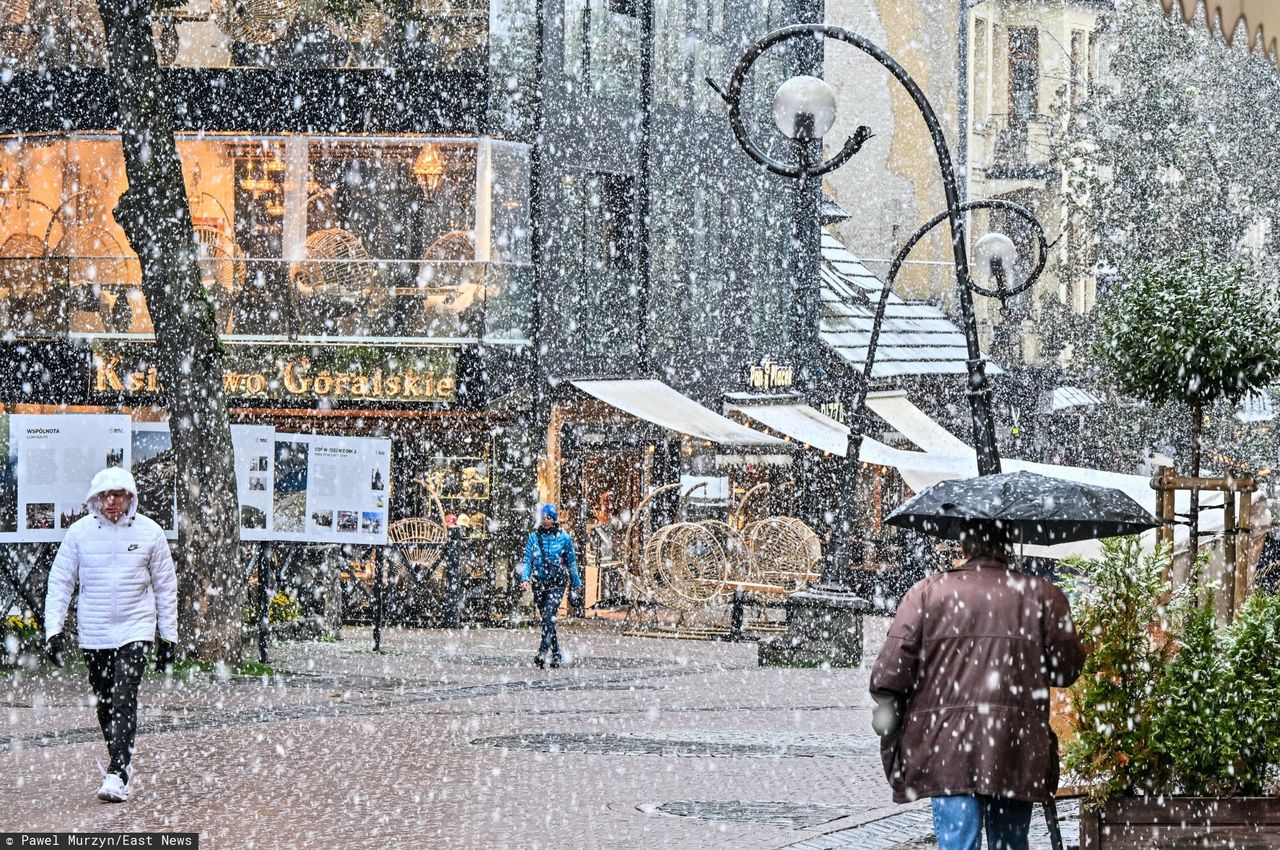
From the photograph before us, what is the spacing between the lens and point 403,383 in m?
27.5

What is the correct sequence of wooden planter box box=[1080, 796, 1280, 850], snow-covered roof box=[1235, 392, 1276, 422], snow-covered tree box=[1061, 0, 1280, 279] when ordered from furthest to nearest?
snow-covered roof box=[1235, 392, 1276, 422] → snow-covered tree box=[1061, 0, 1280, 279] → wooden planter box box=[1080, 796, 1280, 850]

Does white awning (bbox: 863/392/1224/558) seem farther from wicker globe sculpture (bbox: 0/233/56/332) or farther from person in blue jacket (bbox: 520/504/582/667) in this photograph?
wicker globe sculpture (bbox: 0/233/56/332)

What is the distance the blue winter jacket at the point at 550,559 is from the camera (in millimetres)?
20312

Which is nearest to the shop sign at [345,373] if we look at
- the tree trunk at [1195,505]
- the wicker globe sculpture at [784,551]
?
the wicker globe sculpture at [784,551]

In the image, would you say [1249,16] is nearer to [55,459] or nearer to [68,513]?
[55,459]

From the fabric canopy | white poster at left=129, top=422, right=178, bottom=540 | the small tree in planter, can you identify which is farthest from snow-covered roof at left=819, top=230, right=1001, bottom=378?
the fabric canopy

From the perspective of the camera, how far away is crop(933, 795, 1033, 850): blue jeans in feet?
23.3

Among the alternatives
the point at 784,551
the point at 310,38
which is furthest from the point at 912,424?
the point at 310,38

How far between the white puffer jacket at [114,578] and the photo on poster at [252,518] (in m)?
8.39

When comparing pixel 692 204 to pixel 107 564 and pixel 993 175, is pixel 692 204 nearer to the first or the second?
pixel 993 175

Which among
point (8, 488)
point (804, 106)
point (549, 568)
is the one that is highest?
point (804, 106)

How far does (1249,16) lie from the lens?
5.33 metres

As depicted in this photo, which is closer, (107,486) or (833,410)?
(107,486)

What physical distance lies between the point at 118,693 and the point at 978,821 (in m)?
5.60
